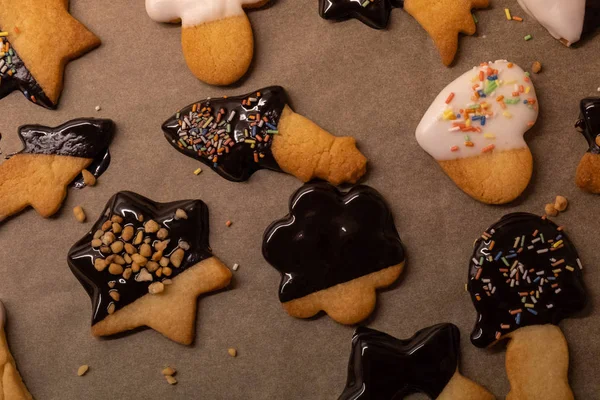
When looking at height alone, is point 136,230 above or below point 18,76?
below

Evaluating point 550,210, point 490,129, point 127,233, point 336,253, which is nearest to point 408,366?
point 336,253

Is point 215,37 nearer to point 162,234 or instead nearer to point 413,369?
point 162,234

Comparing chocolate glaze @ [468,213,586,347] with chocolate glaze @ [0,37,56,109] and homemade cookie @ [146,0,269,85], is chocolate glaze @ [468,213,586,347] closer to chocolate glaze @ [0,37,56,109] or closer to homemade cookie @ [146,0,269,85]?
homemade cookie @ [146,0,269,85]

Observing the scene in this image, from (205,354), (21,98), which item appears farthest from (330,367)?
(21,98)

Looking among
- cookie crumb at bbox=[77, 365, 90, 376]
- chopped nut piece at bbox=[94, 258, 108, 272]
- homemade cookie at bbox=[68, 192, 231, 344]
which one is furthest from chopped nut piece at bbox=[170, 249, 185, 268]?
cookie crumb at bbox=[77, 365, 90, 376]

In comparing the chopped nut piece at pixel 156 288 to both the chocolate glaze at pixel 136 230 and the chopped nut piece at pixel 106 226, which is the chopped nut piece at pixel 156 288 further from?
the chopped nut piece at pixel 106 226

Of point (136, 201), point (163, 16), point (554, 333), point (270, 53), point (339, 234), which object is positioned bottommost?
point (554, 333)

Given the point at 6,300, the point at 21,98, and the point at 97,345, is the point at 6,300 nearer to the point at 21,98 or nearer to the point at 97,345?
the point at 97,345
